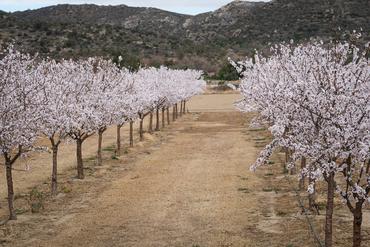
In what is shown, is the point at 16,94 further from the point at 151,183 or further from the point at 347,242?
the point at 347,242

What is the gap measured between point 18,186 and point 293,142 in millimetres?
15351

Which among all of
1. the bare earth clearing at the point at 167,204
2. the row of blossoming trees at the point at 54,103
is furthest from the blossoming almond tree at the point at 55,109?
the bare earth clearing at the point at 167,204

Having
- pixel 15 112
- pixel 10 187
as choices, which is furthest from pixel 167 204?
pixel 15 112

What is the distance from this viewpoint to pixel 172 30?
5669 inches

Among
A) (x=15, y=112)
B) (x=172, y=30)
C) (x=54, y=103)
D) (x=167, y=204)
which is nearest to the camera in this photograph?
(x=15, y=112)

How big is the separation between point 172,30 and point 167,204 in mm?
125553

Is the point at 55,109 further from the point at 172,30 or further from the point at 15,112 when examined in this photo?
the point at 172,30

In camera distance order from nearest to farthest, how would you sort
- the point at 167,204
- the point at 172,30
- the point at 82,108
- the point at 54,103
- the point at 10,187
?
the point at 10,187 < the point at 167,204 < the point at 54,103 < the point at 82,108 < the point at 172,30

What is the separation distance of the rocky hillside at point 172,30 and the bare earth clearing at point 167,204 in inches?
1359

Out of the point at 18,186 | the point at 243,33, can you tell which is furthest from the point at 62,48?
the point at 18,186

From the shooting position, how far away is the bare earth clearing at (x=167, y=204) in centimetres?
1706

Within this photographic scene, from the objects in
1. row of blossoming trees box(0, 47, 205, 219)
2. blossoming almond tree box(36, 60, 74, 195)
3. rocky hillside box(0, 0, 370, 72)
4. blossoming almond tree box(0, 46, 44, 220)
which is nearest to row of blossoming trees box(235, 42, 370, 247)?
blossoming almond tree box(0, 46, 44, 220)

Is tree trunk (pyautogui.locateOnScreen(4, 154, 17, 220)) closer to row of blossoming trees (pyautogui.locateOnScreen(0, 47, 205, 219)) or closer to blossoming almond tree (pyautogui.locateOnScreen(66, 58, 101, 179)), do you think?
row of blossoming trees (pyautogui.locateOnScreen(0, 47, 205, 219))

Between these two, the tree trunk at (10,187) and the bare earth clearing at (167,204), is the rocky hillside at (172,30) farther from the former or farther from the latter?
the tree trunk at (10,187)
